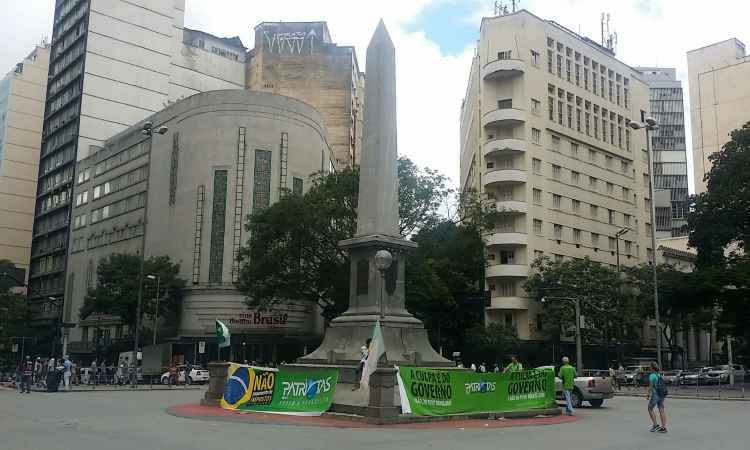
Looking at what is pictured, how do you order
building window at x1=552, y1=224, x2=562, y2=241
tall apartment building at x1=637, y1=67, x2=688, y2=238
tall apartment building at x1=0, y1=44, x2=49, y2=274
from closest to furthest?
building window at x1=552, y1=224, x2=562, y2=241, tall apartment building at x1=0, y1=44, x2=49, y2=274, tall apartment building at x1=637, y1=67, x2=688, y2=238

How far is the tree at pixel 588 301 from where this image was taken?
51469 mm

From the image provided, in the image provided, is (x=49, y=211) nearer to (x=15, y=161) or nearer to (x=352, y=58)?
(x=15, y=161)

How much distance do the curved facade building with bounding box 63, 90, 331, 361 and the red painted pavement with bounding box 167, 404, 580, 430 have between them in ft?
110

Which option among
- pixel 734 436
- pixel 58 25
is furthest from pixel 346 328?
pixel 58 25

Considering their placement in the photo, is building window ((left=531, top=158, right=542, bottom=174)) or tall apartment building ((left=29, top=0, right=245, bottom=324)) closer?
building window ((left=531, top=158, right=542, bottom=174))

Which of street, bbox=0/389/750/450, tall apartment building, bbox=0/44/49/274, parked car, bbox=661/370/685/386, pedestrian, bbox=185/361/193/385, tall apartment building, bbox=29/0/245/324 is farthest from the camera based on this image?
tall apartment building, bbox=0/44/49/274

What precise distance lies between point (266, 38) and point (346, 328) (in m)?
65.3

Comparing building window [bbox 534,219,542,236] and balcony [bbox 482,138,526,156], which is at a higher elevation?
balcony [bbox 482,138,526,156]

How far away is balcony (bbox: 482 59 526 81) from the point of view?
193 feet

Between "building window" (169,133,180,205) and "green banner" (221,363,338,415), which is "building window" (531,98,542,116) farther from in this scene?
"green banner" (221,363,338,415)

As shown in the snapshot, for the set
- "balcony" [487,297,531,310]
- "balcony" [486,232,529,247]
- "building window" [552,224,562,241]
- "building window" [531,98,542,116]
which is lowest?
"balcony" [487,297,531,310]

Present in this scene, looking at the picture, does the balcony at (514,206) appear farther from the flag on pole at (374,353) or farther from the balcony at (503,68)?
the flag on pole at (374,353)

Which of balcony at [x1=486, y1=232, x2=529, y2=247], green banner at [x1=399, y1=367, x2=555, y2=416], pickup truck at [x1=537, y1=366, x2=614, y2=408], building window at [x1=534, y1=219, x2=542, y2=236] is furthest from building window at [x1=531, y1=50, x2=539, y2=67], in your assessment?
green banner at [x1=399, y1=367, x2=555, y2=416]

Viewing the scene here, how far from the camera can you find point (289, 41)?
7956 cm
